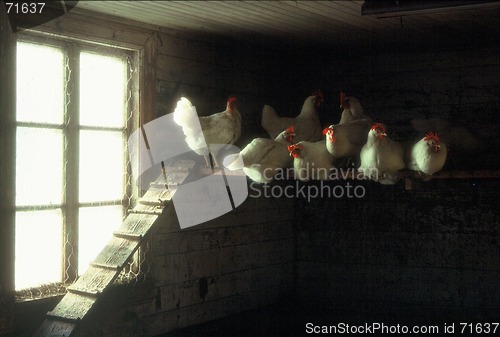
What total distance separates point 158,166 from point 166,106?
18.7 inches

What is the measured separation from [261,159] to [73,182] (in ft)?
4.27

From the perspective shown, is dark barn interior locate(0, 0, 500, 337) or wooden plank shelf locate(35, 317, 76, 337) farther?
dark barn interior locate(0, 0, 500, 337)

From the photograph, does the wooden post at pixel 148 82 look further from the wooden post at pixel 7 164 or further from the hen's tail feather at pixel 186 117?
the wooden post at pixel 7 164

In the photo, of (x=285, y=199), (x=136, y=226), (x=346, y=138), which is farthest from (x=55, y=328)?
(x=285, y=199)

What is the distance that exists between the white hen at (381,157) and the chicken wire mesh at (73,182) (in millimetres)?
1691

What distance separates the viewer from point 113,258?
4047 millimetres

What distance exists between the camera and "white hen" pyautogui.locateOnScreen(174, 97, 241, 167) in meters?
4.39

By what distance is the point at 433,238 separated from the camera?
18.4ft

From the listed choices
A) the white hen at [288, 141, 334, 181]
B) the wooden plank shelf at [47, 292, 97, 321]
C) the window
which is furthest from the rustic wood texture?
the wooden plank shelf at [47, 292, 97, 321]

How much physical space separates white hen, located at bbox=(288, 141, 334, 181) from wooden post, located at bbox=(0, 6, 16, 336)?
184cm

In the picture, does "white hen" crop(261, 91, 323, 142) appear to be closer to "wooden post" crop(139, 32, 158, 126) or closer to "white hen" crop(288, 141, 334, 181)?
Result: "white hen" crop(288, 141, 334, 181)

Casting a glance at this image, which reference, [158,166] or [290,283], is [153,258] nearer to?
→ [158,166]

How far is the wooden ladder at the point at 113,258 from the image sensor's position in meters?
3.73

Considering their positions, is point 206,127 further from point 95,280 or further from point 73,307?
point 73,307
